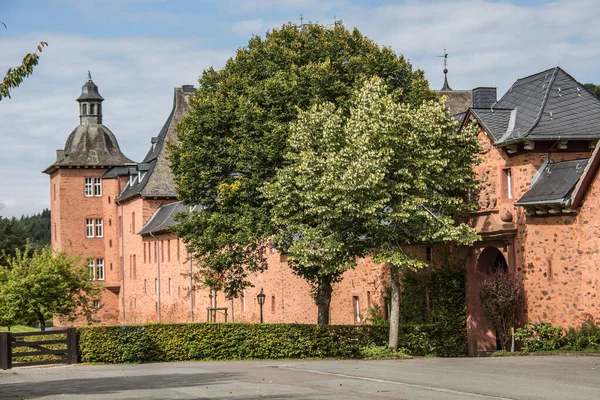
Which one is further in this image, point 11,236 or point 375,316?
point 11,236

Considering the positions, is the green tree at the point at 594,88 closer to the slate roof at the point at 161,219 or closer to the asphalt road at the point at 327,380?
the slate roof at the point at 161,219

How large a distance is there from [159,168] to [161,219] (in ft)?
18.7

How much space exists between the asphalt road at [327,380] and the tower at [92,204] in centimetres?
5467

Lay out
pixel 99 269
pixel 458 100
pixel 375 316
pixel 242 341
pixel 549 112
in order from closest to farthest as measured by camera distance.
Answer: pixel 242 341 < pixel 549 112 < pixel 375 316 < pixel 458 100 < pixel 99 269

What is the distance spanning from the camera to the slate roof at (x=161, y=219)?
214 feet

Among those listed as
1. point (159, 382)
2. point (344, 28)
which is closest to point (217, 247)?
point (344, 28)

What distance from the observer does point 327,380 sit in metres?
19.8

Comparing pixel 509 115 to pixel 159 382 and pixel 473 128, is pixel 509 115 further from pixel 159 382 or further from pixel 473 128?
pixel 159 382

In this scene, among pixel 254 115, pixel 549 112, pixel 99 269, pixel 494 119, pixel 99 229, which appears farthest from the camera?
pixel 99 229

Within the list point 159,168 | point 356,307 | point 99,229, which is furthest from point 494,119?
point 99,229

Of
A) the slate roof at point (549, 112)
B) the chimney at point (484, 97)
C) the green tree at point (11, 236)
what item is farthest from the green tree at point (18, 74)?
the green tree at point (11, 236)

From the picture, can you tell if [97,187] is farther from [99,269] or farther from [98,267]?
[99,269]

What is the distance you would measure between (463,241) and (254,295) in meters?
22.4

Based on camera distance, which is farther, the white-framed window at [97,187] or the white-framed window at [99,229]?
the white-framed window at [97,187]
